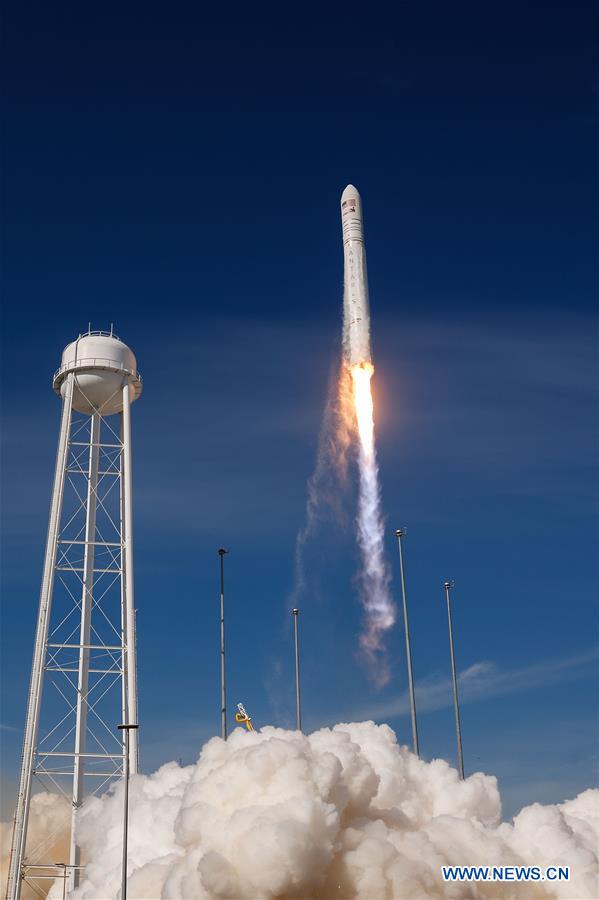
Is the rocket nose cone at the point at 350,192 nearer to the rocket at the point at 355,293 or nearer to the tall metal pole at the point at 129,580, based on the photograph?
the rocket at the point at 355,293

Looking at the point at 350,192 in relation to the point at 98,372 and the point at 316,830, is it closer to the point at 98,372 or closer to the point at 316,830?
the point at 98,372

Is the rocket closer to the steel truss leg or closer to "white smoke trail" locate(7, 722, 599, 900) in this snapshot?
the steel truss leg

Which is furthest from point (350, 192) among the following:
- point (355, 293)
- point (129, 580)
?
point (129, 580)

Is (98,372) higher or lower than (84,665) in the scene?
higher

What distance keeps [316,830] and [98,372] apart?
34.4 metres

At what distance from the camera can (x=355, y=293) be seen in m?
64.6

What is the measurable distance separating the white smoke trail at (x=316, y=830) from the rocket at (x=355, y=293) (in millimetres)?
21841

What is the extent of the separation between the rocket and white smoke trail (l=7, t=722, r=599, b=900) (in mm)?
21841

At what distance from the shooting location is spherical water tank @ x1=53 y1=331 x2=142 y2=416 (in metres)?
67.4

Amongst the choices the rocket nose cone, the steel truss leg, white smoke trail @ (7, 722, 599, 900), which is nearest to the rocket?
the rocket nose cone

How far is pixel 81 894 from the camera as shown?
50.6 metres

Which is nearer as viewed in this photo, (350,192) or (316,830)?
(316,830)

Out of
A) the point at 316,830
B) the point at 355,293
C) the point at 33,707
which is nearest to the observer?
the point at 316,830

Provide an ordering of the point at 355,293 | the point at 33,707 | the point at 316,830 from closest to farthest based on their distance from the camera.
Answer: the point at 316,830
the point at 33,707
the point at 355,293
